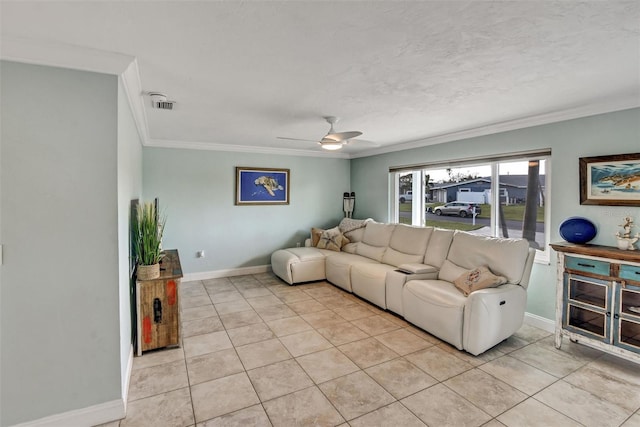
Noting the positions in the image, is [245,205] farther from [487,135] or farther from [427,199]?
[487,135]

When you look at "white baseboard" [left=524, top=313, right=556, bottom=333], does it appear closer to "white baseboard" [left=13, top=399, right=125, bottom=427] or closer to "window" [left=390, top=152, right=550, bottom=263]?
"window" [left=390, top=152, right=550, bottom=263]

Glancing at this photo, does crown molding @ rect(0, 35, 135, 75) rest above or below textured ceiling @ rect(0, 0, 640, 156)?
below

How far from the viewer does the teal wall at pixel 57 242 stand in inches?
73.2

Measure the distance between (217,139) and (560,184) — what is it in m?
4.57

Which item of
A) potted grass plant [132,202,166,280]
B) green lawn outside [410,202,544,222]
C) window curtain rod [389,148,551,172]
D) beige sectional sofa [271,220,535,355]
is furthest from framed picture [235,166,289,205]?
green lawn outside [410,202,544,222]

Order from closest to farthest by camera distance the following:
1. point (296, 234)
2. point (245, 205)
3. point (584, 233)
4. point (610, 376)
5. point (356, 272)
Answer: point (610, 376)
point (584, 233)
point (356, 272)
point (245, 205)
point (296, 234)

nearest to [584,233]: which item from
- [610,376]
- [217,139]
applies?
[610,376]

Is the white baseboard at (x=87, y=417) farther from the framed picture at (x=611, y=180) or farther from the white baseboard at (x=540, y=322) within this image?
the framed picture at (x=611, y=180)

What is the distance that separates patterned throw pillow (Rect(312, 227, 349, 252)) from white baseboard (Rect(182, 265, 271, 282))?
1.13 metres

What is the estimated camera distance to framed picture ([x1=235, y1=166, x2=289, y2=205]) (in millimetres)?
5590

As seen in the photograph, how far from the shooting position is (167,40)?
1799mm

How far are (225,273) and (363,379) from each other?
3650mm

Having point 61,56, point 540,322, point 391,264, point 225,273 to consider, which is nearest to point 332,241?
point 391,264

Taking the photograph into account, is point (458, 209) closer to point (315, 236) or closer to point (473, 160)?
point (473, 160)
